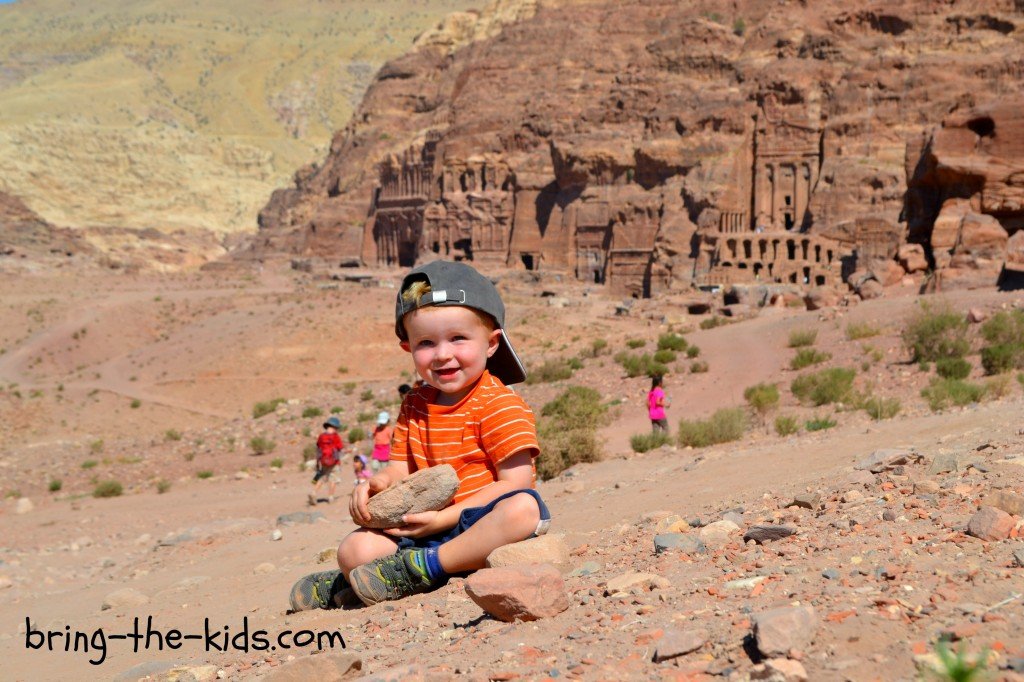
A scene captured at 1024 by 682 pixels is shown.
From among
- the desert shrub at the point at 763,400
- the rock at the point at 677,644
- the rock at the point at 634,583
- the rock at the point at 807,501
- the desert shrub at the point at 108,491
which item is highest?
the rock at the point at 677,644

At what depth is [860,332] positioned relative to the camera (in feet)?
73.8

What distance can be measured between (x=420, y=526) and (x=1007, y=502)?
2.68 meters

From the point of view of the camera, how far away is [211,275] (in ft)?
248

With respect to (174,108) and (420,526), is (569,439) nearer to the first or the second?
(420,526)

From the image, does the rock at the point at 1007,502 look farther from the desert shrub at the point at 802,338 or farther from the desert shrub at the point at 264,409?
the desert shrub at the point at 264,409

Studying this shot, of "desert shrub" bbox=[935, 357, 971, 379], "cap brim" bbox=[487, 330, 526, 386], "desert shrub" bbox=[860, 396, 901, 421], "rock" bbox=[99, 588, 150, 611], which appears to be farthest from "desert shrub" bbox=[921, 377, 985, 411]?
"rock" bbox=[99, 588, 150, 611]

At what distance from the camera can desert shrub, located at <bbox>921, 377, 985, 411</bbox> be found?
13898 millimetres

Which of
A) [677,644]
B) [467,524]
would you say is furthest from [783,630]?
[467,524]

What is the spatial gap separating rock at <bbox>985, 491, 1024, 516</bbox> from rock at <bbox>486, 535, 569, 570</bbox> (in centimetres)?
194

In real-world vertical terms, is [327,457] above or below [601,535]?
below

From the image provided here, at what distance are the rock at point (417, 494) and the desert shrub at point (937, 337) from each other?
50.5 ft

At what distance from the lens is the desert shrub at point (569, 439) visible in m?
13.4

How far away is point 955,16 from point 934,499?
5603 centimetres

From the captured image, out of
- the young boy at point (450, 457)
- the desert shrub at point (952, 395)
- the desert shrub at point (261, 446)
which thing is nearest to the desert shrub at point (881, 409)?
the desert shrub at point (952, 395)
